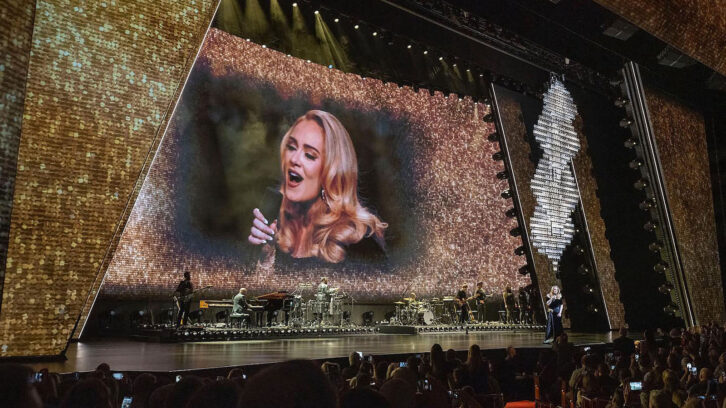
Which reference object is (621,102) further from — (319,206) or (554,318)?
(319,206)

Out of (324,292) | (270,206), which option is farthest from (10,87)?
(324,292)

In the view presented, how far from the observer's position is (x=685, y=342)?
943 centimetres

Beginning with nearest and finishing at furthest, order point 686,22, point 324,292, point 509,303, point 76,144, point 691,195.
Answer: point 76,144
point 686,22
point 691,195
point 324,292
point 509,303

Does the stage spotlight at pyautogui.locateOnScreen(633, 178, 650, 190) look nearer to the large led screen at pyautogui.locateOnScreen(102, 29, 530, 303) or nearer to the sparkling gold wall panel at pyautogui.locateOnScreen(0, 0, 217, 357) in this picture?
the large led screen at pyautogui.locateOnScreen(102, 29, 530, 303)

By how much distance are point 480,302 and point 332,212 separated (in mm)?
5005

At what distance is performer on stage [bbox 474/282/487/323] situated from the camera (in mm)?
18406

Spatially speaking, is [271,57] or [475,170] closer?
[271,57]

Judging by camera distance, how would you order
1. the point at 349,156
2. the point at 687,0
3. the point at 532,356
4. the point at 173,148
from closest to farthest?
1. the point at 532,356
2. the point at 687,0
3. the point at 173,148
4. the point at 349,156

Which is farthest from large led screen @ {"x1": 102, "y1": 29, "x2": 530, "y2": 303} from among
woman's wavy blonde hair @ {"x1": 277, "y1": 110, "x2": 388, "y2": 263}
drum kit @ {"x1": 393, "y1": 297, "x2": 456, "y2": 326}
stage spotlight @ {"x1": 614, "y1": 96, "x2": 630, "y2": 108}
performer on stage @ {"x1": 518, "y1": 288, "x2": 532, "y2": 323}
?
stage spotlight @ {"x1": 614, "y1": 96, "x2": 630, "y2": 108}

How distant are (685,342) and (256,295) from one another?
32.7 ft

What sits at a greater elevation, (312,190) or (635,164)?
(312,190)

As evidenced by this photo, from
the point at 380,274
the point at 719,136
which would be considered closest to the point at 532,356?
the point at 380,274

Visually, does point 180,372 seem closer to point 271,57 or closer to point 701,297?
point 271,57

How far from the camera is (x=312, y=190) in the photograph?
1714 cm
